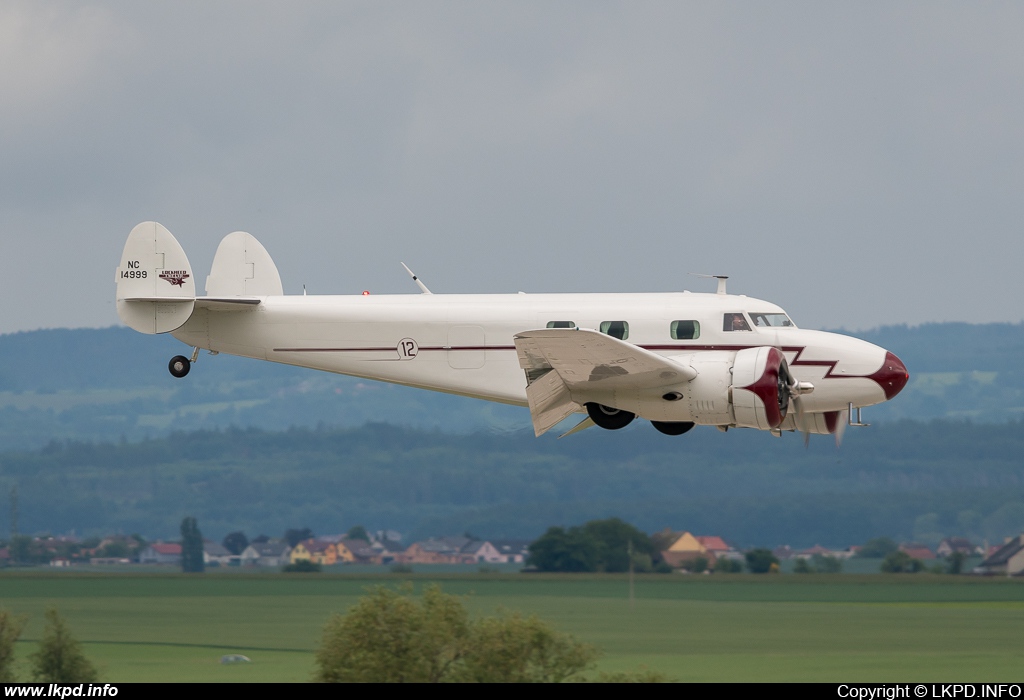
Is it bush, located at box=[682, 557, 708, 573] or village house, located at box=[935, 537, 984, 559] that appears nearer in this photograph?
bush, located at box=[682, 557, 708, 573]

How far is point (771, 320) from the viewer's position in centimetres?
2620

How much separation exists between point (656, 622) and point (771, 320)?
6163 centimetres

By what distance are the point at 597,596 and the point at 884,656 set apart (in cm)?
1942

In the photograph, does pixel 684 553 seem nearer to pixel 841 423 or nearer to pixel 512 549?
pixel 512 549

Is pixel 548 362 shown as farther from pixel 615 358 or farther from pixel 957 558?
pixel 957 558

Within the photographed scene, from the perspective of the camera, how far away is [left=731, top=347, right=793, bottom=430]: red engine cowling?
24.5 metres

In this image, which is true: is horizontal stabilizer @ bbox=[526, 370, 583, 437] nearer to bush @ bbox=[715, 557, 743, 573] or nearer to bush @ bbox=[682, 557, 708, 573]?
bush @ bbox=[682, 557, 708, 573]

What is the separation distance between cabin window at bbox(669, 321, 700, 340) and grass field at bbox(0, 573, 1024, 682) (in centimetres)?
4719

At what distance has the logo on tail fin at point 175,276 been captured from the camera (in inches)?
1103

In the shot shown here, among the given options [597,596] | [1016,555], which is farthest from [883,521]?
[597,596]

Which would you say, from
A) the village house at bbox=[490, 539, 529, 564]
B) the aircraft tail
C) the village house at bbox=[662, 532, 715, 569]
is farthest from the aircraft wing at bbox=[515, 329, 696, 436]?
the village house at bbox=[490, 539, 529, 564]

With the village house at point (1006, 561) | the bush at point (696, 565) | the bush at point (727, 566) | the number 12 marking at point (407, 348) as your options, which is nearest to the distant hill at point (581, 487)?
the village house at point (1006, 561)

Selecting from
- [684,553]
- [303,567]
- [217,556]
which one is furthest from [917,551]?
[217,556]

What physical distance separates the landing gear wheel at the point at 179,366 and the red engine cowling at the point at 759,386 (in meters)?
11.7
